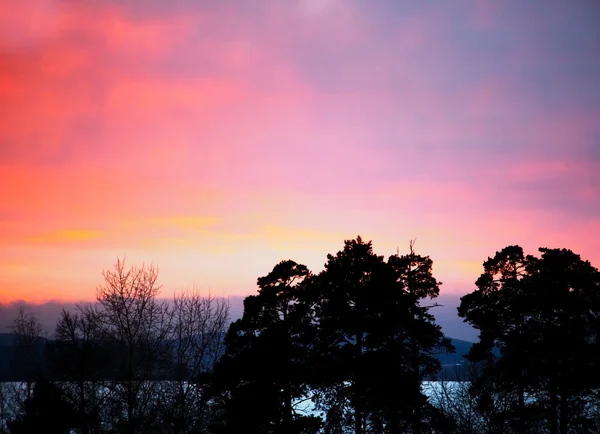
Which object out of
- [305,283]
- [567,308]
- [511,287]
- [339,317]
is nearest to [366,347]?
[339,317]

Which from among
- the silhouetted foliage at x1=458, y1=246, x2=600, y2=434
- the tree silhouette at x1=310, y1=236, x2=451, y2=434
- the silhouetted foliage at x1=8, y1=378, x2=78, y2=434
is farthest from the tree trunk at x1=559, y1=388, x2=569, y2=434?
the silhouetted foliage at x1=8, y1=378, x2=78, y2=434

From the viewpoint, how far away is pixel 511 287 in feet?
→ 126

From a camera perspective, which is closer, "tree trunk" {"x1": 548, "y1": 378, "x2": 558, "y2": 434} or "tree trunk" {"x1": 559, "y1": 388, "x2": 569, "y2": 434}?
"tree trunk" {"x1": 559, "y1": 388, "x2": 569, "y2": 434}

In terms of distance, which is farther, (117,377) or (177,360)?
(177,360)

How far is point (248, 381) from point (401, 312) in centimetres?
1059

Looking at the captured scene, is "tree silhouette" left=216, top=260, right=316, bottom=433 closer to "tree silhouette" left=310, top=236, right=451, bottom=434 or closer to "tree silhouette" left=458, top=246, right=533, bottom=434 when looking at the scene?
"tree silhouette" left=310, top=236, right=451, bottom=434

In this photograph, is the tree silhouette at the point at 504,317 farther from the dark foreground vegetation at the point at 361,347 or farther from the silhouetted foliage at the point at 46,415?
the silhouetted foliage at the point at 46,415

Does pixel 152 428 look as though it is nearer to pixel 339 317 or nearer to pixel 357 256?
pixel 339 317

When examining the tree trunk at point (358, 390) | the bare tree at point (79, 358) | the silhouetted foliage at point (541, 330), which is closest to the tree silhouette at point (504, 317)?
the silhouetted foliage at point (541, 330)

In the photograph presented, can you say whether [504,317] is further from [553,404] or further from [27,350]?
[27,350]

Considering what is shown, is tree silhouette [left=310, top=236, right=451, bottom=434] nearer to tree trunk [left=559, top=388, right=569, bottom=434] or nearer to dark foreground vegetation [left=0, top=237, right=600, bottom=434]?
dark foreground vegetation [left=0, top=237, right=600, bottom=434]

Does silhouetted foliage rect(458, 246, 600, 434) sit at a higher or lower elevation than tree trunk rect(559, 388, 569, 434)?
higher

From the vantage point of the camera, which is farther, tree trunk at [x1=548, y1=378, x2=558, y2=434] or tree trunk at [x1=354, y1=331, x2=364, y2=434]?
tree trunk at [x1=548, y1=378, x2=558, y2=434]

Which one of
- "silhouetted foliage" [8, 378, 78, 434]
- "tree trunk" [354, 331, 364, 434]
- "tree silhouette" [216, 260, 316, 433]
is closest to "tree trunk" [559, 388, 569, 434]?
"tree trunk" [354, 331, 364, 434]
